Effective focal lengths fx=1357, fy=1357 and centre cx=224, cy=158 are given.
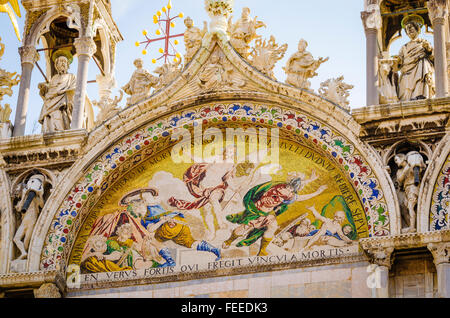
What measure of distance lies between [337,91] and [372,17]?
122 cm

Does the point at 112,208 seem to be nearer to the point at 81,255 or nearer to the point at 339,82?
the point at 81,255

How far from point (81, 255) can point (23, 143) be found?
5.72 ft

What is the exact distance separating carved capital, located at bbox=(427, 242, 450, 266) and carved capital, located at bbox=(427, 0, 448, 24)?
3.27 meters

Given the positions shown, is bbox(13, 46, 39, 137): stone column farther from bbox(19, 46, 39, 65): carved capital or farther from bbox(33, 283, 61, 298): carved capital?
bbox(33, 283, 61, 298): carved capital

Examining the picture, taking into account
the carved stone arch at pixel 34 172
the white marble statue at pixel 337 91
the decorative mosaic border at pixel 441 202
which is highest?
the white marble statue at pixel 337 91

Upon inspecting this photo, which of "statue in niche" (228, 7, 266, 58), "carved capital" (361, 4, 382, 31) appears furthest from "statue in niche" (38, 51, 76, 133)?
"carved capital" (361, 4, 382, 31)

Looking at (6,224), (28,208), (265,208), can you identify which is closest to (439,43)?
(265,208)

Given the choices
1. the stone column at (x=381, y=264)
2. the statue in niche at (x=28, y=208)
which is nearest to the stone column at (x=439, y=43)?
the stone column at (x=381, y=264)

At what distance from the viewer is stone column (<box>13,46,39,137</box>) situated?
60.1ft

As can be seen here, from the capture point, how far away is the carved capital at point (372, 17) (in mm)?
17578

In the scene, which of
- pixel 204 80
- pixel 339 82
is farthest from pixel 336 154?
pixel 204 80

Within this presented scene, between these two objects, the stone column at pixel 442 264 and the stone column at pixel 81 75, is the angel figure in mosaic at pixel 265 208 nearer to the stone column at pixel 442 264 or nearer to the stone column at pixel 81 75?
the stone column at pixel 442 264

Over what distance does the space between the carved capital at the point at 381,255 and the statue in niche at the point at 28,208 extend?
174 inches

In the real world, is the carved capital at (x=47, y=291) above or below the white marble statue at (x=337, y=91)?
below
